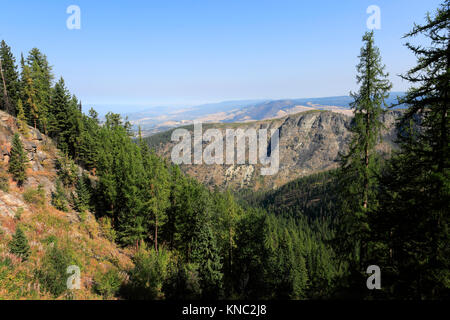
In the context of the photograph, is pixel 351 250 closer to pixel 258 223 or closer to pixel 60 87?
pixel 258 223

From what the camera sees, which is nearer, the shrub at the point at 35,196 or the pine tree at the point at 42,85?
the shrub at the point at 35,196

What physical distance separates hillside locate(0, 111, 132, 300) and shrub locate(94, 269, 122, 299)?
62mm

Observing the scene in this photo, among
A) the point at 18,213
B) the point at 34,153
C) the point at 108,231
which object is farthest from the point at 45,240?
the point at 34,153

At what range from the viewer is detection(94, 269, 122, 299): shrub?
14.8 metres

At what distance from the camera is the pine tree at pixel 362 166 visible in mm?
13211

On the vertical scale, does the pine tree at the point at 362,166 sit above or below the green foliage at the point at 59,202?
above

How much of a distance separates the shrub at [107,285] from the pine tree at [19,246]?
473 centimetres

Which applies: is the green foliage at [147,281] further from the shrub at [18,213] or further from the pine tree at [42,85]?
the pine tree at [42,85]

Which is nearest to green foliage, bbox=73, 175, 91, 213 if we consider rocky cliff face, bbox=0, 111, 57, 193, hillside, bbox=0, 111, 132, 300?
hillside, bbox=0, 111, 132, 300

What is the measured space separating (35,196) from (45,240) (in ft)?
25.5

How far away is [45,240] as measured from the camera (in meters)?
17.0

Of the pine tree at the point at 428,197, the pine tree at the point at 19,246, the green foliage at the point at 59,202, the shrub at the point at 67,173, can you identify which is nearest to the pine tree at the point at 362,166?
the pine tree at the point at 428,197

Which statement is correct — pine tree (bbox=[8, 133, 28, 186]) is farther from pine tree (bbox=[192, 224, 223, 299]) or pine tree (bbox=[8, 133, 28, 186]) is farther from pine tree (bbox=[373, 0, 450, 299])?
pine tree (bbox=[373, 0, 450, 299])
